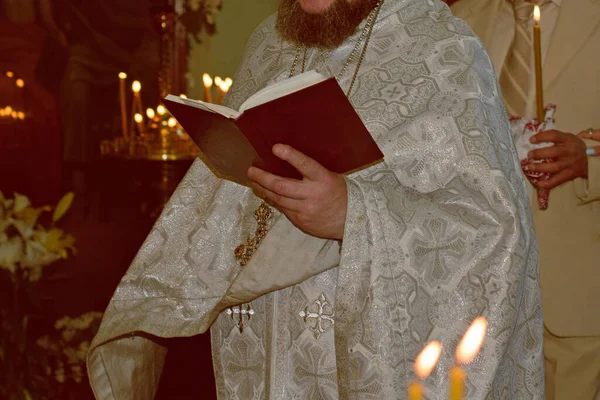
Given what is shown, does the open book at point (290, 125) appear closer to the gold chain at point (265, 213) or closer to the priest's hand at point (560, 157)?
the gold chain at point (265, 213)

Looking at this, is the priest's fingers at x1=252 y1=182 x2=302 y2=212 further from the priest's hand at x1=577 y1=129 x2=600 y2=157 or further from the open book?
the priest's hand at x1=577 y1=129 x2=600 y2=157

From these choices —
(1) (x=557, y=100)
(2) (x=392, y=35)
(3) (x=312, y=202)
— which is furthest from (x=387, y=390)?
(1) (x=557, y=100)

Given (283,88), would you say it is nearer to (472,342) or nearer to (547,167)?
(472,342)

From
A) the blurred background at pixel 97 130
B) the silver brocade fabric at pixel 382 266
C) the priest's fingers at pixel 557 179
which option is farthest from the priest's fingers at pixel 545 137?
the blurred background at pixel 97 130

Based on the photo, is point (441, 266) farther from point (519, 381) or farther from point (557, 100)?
point (557, 100)

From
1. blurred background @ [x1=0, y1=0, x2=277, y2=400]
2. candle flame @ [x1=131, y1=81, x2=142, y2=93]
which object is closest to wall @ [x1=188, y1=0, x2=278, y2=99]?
blurred background @ [x1=0, y1=0, x2=277, y2=400]

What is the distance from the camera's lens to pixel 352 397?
186 cm

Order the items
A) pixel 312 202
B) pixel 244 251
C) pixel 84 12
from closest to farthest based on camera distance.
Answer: pixel 312 202 → pixel 244 251 → pixel 84 12

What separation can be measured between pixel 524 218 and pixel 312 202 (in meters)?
0.52

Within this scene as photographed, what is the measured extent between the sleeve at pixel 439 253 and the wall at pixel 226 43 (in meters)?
3.58

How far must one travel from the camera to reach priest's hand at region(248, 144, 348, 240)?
5.48ft

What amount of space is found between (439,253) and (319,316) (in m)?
0.37

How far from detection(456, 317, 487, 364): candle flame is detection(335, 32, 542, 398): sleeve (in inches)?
0.9

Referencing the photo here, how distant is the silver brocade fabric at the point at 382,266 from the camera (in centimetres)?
182
